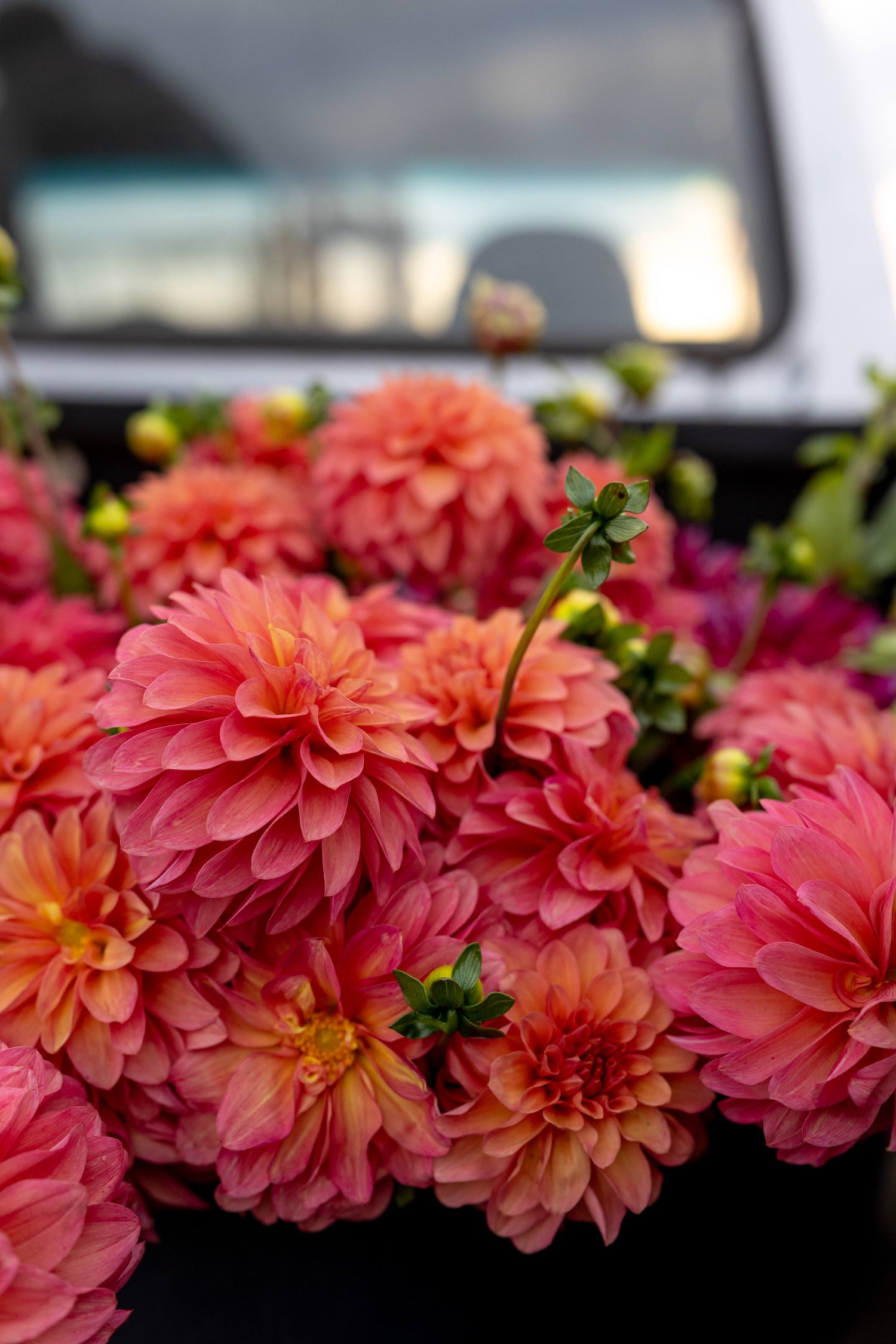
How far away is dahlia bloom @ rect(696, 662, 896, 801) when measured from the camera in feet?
1.07

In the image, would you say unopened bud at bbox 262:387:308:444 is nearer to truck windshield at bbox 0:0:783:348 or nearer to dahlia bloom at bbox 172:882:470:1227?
dahlia bloom at bbox 172:882:470:1227

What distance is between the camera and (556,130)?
49.8 inches

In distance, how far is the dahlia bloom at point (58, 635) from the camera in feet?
1.35

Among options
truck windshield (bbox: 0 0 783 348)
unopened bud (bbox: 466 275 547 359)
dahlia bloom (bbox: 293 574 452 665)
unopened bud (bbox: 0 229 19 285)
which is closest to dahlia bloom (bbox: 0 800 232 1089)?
dahlia bloom (bbox: 293 574 452 665)

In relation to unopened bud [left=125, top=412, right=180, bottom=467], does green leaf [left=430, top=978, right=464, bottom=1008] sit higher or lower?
lower

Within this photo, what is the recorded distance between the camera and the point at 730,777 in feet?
1.09

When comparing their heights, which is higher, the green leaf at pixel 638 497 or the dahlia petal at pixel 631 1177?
the green leaf at pixel 638 497

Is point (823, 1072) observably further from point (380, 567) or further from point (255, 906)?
point (380, 567)

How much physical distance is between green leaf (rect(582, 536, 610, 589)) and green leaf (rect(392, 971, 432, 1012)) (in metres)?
0.11

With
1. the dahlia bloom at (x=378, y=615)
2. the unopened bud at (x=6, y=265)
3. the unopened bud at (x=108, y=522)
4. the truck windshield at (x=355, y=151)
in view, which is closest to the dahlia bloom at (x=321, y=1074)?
the dahlia bloom at (x=378, y=615)

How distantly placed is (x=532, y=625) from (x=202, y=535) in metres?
0.23

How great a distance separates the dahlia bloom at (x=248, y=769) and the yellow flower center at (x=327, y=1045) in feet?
0.11

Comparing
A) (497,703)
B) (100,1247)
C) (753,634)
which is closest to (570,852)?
(497,703)

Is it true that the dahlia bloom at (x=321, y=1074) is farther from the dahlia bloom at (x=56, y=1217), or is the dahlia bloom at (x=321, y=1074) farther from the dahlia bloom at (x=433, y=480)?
the dahlia bloom at (x=433, y=480)
